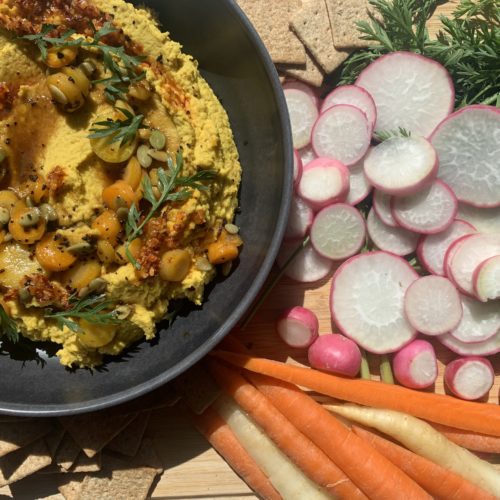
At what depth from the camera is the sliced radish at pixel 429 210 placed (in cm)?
267

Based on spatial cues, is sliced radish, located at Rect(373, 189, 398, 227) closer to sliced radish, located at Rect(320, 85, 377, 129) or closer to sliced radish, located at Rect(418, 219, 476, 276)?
sliced radish, located at Rect(418, 219, 476, 276)

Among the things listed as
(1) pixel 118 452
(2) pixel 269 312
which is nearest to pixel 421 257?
(2) pixel 269 312

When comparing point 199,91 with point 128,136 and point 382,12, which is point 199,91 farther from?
point 382,12

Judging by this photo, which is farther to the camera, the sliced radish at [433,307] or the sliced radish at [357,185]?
the sliced radish at [357,185]

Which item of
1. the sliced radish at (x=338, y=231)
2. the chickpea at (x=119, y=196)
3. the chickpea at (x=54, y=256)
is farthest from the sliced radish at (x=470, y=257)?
the chickpea at (x=54, y=256)

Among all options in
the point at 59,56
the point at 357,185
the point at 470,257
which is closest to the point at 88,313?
the point at 59,56

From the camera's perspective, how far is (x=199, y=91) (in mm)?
2365

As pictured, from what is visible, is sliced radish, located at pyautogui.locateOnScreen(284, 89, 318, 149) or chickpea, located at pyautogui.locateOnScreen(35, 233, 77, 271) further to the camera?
sliced radish, located at pyautogui.locateOnScreen(284, 89, 318, 149)

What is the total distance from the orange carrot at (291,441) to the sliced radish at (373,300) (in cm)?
50

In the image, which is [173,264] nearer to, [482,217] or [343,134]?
[343,134]

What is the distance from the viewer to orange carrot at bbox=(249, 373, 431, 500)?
2578mm

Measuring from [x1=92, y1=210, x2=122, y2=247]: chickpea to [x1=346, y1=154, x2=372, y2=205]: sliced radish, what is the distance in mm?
1185

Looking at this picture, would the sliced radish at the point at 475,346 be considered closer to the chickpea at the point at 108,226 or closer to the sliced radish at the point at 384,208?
the sliced radish at the point at 384,208

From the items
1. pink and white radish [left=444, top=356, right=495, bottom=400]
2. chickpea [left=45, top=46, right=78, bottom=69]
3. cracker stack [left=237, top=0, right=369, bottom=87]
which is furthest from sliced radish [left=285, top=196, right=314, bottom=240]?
chickpea [left=45, top=46, right=78, bottom=69]
